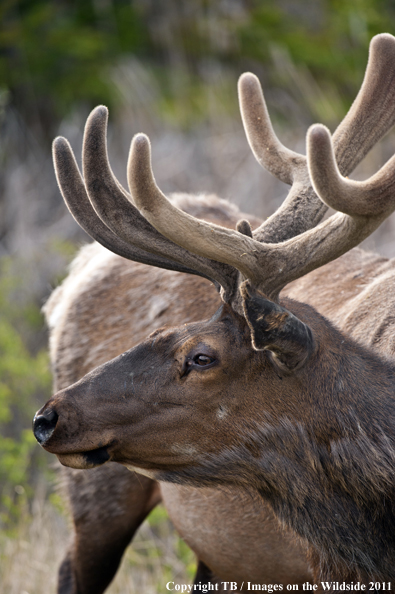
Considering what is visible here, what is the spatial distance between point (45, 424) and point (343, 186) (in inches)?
51.9

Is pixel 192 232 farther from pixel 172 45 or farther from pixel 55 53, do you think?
pixel 172 45

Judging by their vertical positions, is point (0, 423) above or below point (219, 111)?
below

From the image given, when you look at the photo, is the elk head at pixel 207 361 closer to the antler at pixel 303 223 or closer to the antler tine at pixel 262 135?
the antler at pixel 303 223

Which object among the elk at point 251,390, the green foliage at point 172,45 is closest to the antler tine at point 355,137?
the elk at point 251,390

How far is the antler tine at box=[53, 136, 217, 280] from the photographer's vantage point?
2.93 m

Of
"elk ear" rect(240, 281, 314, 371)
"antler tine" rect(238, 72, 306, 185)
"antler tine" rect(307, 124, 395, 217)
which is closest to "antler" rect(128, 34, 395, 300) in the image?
"antler tine" rect(307, 124, 395, 217)

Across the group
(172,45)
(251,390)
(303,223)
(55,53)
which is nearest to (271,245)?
(303,223)

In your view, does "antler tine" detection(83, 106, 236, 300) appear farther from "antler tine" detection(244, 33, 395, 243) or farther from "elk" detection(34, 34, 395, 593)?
"antler tine" detection(244, 33, 395, 243)

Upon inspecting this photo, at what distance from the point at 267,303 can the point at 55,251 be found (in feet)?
22.1

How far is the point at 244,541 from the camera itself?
3525mm

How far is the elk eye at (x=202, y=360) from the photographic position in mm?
2648

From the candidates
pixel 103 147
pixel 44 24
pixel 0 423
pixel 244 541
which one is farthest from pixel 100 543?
pixel 44 24

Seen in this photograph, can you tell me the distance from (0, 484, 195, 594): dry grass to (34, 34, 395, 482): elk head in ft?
7.63

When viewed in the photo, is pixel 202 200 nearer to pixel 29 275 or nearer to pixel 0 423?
pixel 0 423
